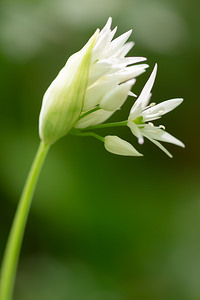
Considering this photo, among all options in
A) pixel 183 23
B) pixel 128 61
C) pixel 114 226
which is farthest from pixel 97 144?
pixel 128 61

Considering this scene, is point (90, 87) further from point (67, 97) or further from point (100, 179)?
point (100, 179)

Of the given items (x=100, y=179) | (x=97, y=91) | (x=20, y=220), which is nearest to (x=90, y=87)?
(x=97, y=91)

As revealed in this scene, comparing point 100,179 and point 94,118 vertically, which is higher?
point 94,118

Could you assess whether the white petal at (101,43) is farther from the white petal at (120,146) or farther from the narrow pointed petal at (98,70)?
the white petal at (120,146)

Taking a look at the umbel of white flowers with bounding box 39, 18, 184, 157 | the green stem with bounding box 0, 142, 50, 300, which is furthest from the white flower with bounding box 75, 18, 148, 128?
the green stem with bounding box 0, 142, 50, 300

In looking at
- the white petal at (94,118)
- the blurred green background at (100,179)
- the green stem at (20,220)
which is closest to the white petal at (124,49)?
the white petal at (94,118)

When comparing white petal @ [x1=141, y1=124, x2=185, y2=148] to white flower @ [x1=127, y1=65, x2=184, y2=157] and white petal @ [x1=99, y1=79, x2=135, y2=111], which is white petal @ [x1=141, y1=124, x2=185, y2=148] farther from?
white petal @ [x1=99, y1=79, x2=135, y2=111]
